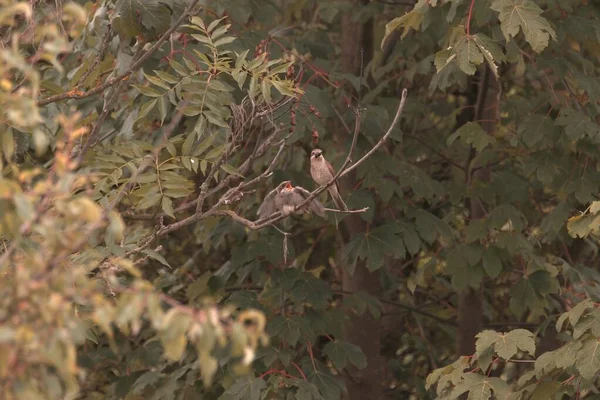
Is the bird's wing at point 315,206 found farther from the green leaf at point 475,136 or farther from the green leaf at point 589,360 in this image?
the green leaf at point 475,136

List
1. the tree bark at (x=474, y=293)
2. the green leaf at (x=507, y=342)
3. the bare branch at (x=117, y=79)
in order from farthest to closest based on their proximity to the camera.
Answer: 1. the tree bark at (x=474, y=293)
2. the green leaf at (x=507, y=342)
3. the bare branch at (x=117, y=79)

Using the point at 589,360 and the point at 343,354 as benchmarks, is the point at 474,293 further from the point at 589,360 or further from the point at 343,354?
the point at 589,360

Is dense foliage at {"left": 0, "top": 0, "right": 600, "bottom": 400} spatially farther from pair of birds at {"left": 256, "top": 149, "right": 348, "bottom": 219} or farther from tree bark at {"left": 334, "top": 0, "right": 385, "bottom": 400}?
pair of birds at {"left": 256, "top": 149, "right": 348, "bottom": 219}

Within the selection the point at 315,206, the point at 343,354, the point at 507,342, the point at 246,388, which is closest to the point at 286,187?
the point at 315,206

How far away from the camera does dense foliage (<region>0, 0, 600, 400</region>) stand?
5969mm

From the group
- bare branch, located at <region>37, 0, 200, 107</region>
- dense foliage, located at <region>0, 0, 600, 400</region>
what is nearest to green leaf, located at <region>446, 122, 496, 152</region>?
dense foliage, located at <region>0, 0, 600, 400</region>

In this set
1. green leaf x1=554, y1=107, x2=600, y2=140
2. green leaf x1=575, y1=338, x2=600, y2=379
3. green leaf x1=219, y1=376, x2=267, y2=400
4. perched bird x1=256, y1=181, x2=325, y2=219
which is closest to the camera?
green leaf x1=575, y1=338, x2=600, y2=379

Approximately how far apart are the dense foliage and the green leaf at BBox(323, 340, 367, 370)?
1.0 inches

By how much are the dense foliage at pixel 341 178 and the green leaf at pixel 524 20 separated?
1 cm

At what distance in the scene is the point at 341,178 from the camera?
27.7ft

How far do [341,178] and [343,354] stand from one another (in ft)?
4.89

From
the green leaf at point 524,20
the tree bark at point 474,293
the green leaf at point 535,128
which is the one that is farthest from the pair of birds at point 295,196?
the tree bark at point 474,293

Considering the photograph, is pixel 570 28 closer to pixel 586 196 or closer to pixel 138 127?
pixel 586 196

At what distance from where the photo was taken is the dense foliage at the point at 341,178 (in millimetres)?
5969
